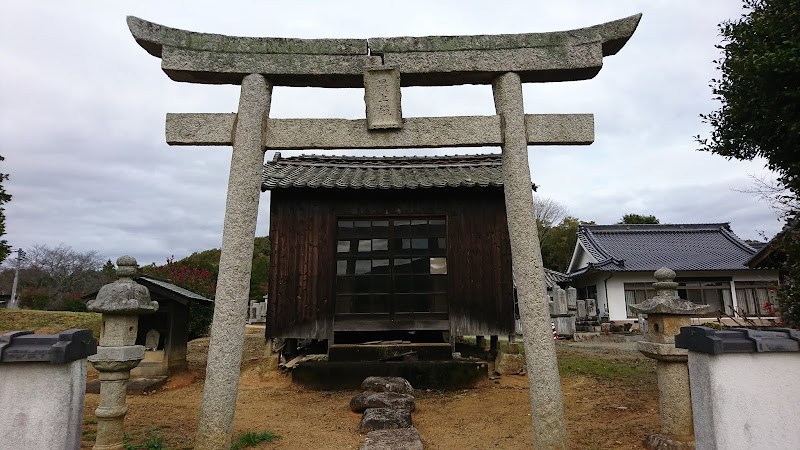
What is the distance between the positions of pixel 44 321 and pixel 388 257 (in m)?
14.0

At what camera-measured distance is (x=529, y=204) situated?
509cm

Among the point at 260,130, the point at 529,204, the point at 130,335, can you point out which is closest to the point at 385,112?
the point at 260,130

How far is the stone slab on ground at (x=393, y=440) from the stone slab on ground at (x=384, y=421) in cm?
24

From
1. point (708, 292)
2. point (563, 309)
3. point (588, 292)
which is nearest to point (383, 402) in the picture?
point (563, 309)

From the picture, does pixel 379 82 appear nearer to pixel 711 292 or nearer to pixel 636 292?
pixel 636 292

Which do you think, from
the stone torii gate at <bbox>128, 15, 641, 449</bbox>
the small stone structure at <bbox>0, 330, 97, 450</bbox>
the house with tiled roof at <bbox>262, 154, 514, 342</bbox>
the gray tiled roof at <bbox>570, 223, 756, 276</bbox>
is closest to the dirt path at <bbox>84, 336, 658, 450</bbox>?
the house with tiled roof at <bbox>262, 154, 514, 342</bbox>

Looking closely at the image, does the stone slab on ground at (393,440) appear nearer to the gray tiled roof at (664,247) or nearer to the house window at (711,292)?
the gray tiled roof at (664,247)

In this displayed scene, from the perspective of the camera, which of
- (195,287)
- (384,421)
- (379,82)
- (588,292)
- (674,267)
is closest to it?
(379,82)

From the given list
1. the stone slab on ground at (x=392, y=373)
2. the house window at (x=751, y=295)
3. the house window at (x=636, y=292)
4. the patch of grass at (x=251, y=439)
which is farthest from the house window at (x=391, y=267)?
the house window at (x=751, y=295)

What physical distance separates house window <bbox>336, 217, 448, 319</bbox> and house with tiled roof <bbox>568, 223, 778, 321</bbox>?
45.9ft

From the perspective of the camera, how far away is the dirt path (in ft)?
19.8

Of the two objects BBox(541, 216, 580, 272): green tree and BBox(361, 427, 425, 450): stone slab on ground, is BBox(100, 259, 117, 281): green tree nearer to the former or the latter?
BBox(361, 427, 425, 450): stone slab on ground

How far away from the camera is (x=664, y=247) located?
25.1 metres

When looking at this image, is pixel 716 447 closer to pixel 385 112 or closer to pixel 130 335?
pixel 385 112
